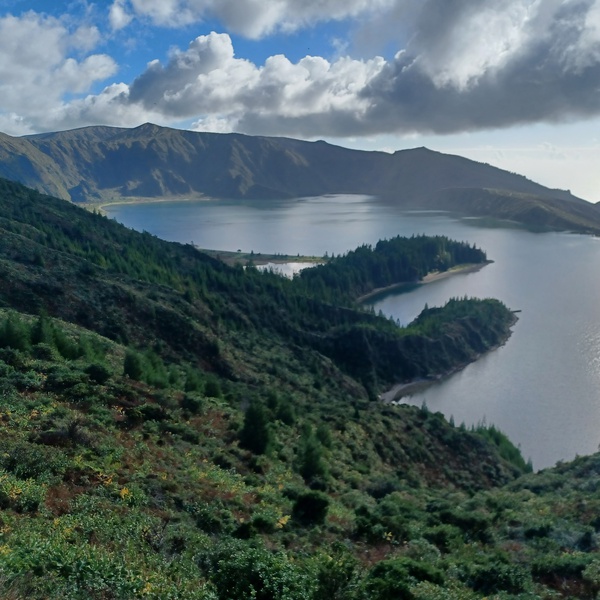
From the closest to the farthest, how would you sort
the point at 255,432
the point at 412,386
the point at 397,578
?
1. the point at 397,578
2. the point at 255,432
3. the point at 412,386

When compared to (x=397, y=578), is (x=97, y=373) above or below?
above

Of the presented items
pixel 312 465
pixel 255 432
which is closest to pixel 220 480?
pixel 255 432

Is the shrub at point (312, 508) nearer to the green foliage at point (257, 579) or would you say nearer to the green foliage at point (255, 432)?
the green foliage at point (257, 579)

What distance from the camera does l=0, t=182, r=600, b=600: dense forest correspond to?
16391mm

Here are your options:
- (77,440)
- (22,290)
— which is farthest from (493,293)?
(77,440)

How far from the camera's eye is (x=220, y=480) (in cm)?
2758

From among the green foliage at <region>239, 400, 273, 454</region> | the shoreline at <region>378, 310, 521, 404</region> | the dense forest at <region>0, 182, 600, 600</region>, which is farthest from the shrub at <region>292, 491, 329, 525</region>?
the shoreline at <region>378, 310, 521, 404</region>

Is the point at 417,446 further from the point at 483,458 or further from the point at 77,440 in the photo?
the point at 77,440

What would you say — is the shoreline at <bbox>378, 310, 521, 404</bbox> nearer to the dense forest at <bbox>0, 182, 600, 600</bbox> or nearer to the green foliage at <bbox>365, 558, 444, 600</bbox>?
the dense forest at <bbox>0, 182, 600, 600</bbox>

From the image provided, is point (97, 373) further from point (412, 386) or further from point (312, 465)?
point (412, 386)

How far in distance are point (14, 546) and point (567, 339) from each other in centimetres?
12173

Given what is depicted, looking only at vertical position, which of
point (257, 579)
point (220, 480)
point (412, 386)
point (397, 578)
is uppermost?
point (257, 579)

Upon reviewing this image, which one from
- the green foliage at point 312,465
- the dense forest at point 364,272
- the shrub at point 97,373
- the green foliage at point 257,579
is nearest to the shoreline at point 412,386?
the dense forest at point 364,272

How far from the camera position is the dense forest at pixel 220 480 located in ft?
53.8
